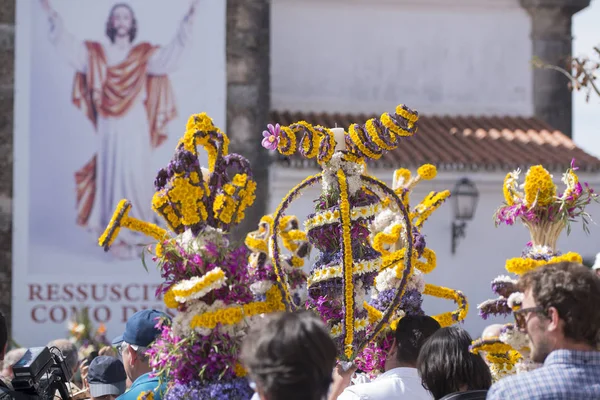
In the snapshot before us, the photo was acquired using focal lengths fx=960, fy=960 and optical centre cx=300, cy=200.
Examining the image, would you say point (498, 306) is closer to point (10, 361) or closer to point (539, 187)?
point (539, 187)

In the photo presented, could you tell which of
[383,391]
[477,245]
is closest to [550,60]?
[477,245]

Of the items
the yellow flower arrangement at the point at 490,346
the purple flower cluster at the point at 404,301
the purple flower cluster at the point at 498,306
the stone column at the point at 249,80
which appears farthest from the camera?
the stone column at the point at 249,80

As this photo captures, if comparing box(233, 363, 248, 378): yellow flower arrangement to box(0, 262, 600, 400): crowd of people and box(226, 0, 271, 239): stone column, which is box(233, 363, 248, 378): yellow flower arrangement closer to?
box(0, 262, 600, 400): crowd of people

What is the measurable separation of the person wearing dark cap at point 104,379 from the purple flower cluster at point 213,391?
3.96 ft

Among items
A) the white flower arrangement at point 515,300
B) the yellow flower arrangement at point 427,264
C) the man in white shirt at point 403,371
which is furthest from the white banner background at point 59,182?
the white flower arrangement at point 515,300

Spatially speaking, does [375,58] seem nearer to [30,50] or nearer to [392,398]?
[30,50]

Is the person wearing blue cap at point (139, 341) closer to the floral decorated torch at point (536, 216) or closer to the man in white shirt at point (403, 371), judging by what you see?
A: the man in white shirt at point (403, 371)

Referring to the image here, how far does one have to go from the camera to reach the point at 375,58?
13891 millimetres

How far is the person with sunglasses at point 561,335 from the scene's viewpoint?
2729 millimetres

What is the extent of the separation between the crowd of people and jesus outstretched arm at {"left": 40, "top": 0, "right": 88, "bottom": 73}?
27.8 ft

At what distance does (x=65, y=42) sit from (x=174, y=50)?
1352mm

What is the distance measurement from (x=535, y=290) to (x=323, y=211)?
1.81 m

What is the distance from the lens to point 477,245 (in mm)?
12391

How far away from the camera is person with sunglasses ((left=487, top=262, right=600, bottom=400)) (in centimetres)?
273
